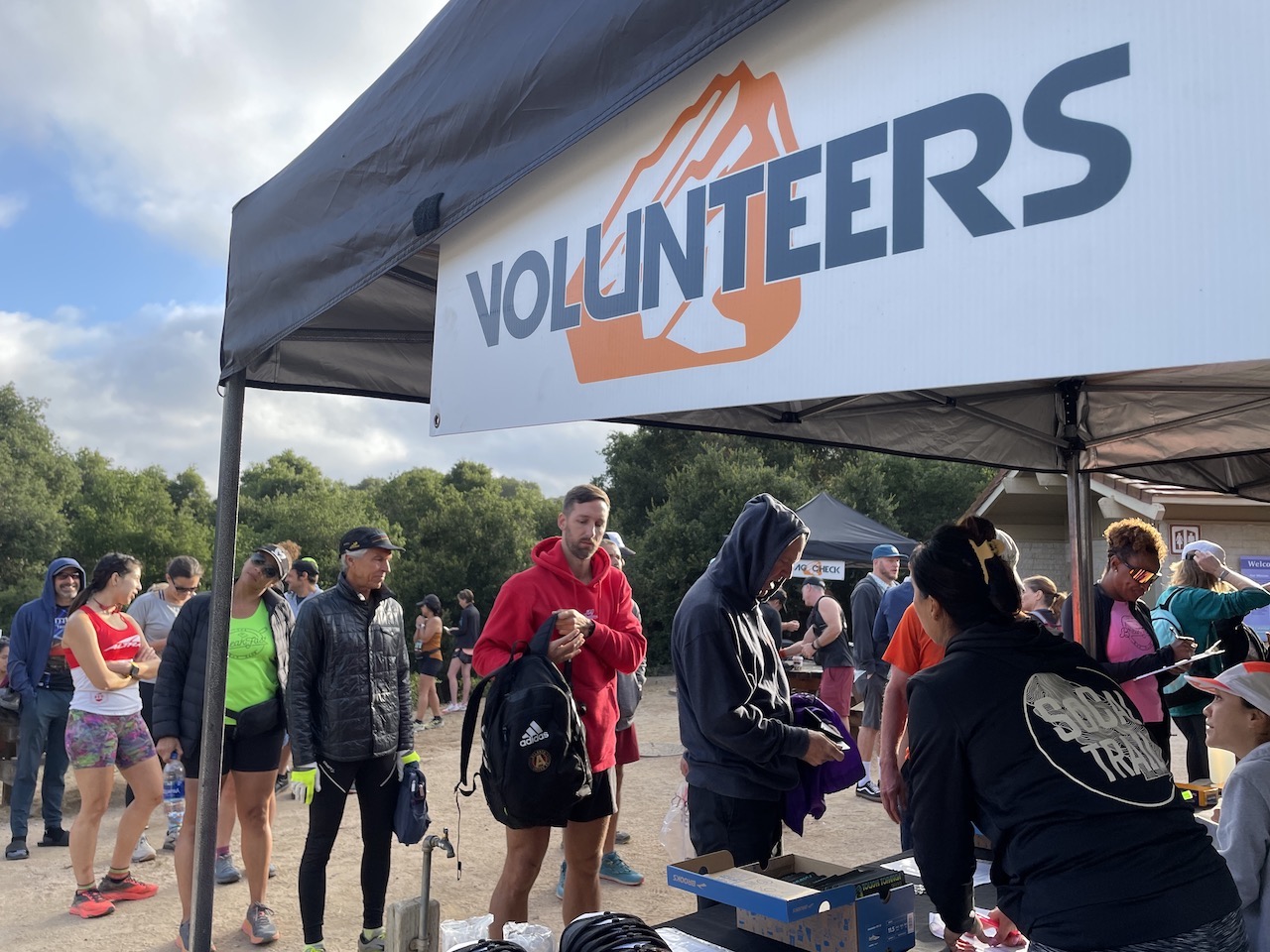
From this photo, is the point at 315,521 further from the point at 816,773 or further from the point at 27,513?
the point at 816,773

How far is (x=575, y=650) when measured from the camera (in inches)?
122

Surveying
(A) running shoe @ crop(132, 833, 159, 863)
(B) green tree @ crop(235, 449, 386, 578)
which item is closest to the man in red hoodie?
(A) running shoe @ crop(132, 833, 159, 863)

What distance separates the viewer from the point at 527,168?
1.83 metres

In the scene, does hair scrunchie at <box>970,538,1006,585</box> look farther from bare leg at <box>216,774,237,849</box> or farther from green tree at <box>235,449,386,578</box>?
green tree at <box>235,449,386,578</box>

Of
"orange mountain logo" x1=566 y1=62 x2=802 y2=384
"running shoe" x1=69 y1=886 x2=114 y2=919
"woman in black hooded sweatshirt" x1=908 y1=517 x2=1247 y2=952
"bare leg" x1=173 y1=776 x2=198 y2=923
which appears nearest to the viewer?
"orange mountain logo" x1=566 y1=62 x2=802 y2=384

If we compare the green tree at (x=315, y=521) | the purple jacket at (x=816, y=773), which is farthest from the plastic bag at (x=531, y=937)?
the green tree at (x=315, y=521)

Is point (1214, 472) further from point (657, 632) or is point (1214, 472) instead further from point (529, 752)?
point (657, 632)

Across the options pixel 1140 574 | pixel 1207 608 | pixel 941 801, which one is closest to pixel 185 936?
pixel 941 801

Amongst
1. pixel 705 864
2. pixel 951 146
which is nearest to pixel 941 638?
pixel 705 864

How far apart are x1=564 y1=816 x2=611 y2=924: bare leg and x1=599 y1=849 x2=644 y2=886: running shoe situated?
189 cm

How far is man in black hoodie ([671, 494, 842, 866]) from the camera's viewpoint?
9.08 feet

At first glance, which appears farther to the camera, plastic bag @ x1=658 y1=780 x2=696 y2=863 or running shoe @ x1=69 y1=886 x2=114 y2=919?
running shoe @ x1=69 y1=886 x2=114 y2=919

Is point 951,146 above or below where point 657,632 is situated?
above

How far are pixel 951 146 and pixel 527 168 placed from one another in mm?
942
